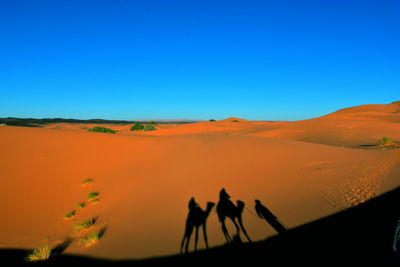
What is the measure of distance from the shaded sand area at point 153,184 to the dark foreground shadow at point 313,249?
0.25m

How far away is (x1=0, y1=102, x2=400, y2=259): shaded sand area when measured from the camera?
15.0ft

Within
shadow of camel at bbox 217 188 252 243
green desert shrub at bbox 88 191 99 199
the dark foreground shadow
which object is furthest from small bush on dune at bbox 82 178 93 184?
shadow of camel at bbox 217 188 252 243

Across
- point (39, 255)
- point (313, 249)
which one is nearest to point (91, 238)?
point (39, 255)

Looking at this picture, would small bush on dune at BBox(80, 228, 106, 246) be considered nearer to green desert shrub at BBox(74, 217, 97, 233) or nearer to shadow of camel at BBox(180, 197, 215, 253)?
green desert shrub at BBox(74, 217, 97, 233)

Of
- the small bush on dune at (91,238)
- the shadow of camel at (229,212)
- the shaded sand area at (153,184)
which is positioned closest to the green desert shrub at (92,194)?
the shaded sand area at (153,184)

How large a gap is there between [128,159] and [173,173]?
269 centimetres

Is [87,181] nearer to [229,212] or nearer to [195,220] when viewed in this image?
→ [195,220]

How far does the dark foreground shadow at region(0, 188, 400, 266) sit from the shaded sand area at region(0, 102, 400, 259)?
9.7 inches

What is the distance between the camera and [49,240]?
4438mm

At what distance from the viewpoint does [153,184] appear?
7043 mm

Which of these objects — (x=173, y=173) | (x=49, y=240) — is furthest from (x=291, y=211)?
(x=49, y=240)

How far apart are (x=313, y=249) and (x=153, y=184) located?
5067 millimetres

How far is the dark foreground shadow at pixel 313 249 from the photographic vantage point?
10.7 feet

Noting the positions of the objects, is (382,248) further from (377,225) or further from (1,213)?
(1,213)
